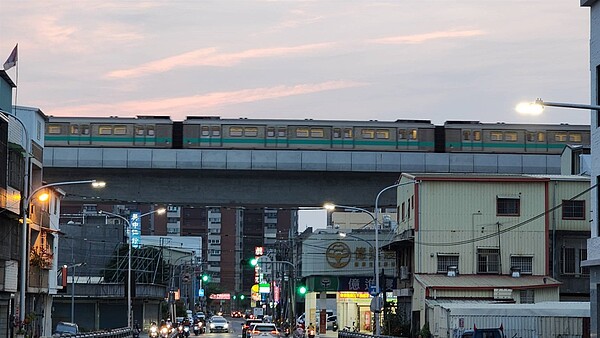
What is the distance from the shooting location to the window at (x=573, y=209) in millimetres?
62031

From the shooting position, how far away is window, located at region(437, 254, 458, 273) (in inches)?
2432

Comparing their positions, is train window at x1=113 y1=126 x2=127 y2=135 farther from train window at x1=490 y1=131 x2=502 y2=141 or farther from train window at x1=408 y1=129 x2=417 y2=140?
train window at x1=490 y1=131 x2=502 y2=141

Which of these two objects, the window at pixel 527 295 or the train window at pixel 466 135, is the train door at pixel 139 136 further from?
the window at pixel 527 295

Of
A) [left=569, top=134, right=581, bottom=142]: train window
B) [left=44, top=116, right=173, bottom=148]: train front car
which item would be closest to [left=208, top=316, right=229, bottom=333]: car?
[left=44, top=116, right=173, bottom=148]: train front car

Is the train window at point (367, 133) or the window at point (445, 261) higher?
the train window at point (367, 133)

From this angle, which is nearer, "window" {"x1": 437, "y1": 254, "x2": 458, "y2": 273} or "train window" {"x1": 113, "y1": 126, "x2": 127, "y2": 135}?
"window" {"x1": 437, "y1": 254, "x2": 458, "y2": 273}

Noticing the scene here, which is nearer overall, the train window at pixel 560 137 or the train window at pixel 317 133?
the train window at pixel 317 133

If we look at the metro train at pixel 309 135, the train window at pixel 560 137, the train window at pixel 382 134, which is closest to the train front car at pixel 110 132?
the metro train at pixel 309 135

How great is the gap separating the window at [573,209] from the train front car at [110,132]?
27.5m

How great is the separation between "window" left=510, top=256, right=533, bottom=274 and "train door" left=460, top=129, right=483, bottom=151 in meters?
19.5

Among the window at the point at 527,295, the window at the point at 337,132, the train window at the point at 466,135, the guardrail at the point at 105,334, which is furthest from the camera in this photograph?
the train window at the point at 466,135

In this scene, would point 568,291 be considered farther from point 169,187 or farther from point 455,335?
point 169,187

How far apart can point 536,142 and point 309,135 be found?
15488 millimetres

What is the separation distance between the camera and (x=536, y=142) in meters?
80.1
